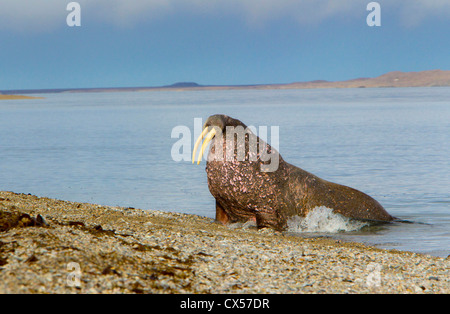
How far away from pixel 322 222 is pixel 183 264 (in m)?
4.91

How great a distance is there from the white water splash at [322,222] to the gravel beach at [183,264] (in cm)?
181

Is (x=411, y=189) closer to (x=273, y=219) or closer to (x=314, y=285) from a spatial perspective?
(x=273, y=219)

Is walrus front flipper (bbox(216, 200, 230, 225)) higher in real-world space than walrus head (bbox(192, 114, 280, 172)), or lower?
lower

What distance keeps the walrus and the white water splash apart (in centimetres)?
10

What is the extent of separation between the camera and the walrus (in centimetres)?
1034

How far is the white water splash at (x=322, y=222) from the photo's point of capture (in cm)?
1078

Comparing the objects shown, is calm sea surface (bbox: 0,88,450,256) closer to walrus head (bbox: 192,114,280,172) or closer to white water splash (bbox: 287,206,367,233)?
white water splash (bbox: 287,206,367,233)

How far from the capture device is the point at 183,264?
259 inches

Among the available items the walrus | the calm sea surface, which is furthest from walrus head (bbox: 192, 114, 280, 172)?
the calm sea surface

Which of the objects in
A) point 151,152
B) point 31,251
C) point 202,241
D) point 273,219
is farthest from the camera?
point 151,152

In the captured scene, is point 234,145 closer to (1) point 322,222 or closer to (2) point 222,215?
(2) point 222,215
